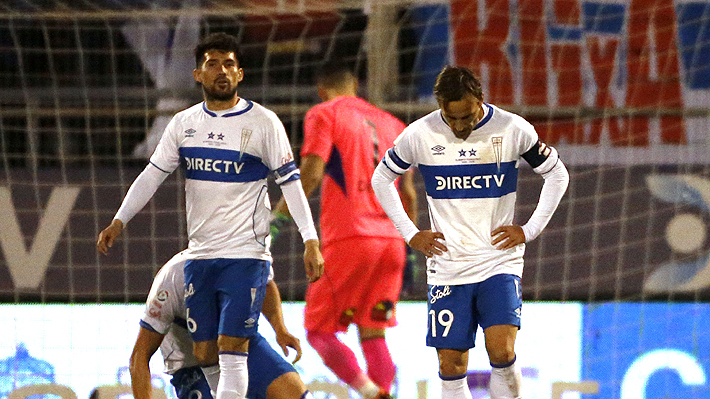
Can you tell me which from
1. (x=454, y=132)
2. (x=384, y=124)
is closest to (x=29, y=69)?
(x=384, y=124)

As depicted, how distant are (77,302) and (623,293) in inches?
129

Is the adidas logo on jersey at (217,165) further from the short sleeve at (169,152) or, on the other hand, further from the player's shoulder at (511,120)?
the player's shoulder at (511,120)

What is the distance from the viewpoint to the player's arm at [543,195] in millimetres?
4007

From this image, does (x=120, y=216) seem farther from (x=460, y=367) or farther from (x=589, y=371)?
(x=589, y=371)

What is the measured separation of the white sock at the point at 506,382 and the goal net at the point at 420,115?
223cm

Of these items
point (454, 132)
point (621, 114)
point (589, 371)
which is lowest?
point (589, 371)

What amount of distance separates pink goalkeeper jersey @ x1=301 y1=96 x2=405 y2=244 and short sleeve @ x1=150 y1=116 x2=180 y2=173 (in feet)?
2.98

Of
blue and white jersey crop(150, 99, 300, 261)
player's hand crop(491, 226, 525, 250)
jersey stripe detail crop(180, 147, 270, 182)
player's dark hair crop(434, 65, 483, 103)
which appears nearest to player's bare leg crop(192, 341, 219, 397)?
blue and white jersey crop(150, 99, 300, 261)

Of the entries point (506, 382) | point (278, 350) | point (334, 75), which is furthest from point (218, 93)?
point (278, 350)

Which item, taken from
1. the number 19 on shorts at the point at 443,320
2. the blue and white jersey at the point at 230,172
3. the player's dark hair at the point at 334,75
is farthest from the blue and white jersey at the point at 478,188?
the player's dark hair at the point at 334,75

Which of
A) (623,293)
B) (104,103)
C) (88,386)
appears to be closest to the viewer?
(88,386)

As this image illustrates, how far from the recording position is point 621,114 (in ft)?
21.2

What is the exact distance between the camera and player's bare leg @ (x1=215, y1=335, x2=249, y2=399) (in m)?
4.13

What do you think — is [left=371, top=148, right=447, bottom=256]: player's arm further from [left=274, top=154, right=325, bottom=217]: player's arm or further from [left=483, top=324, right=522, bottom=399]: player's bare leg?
[left=274, top=154, right=325, bottom=217]: player's arm
